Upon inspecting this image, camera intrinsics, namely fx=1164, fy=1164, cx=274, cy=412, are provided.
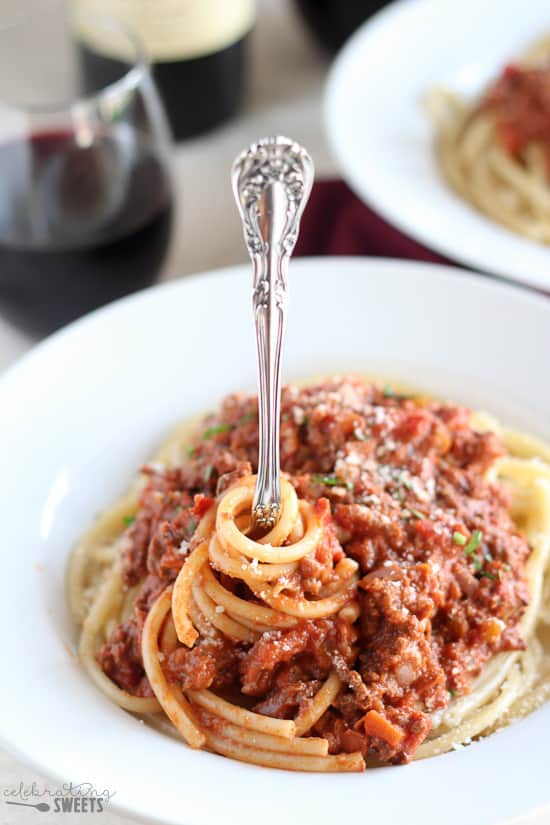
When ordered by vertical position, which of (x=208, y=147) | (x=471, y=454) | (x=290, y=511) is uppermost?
(x=290, y=511)

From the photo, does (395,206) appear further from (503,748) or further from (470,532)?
(503,748)

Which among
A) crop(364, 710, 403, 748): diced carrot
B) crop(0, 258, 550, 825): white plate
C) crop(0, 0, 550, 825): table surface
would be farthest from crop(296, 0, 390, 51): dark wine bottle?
crop(364, 710, 403, 748): diced carrot

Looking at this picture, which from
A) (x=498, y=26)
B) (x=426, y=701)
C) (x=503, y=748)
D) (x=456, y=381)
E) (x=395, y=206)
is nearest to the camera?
(x=503, y=748)

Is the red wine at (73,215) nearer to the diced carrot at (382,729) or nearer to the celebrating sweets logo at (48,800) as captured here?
the celebrating sweets logo at (48,800)

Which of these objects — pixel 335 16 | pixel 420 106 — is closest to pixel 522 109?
pixel 420 106

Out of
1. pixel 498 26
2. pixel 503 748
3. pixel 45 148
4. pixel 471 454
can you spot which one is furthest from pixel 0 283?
pixel 498 26

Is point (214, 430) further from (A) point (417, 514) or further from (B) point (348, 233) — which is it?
(B) point (348, 233)

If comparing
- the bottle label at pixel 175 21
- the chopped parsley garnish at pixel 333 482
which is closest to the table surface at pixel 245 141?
the bottle label at pixel 175 21
